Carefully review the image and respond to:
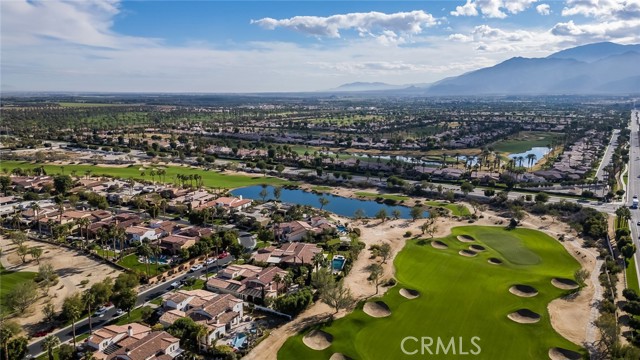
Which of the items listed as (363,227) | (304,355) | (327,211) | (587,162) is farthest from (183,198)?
(587,162)

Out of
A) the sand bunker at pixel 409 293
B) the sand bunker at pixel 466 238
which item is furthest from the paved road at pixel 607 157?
the sand bunker at pixel 409 293

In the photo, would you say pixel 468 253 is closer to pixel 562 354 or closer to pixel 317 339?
pixel 562 354

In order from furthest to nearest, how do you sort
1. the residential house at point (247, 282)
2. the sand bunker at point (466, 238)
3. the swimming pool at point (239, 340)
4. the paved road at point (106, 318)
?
1. the sand bunker at point (466, 238)
2. the residential house at point (247, 282)
3. the paved road at point (106, 318)
4. the swimming pool at point (239, 340)

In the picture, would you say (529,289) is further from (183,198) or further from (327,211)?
(183,198)

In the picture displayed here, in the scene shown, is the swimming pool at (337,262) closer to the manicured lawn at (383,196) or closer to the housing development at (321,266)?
the housing development at (321,266)

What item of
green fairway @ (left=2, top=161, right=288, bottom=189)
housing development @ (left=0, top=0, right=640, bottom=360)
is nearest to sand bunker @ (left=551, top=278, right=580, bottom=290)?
housing development @ (left=0, top=0, right=640, bottom=360)

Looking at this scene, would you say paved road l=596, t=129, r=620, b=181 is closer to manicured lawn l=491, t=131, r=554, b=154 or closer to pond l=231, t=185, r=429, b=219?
manicured lawn l=491, t=131, r=554, b=154
